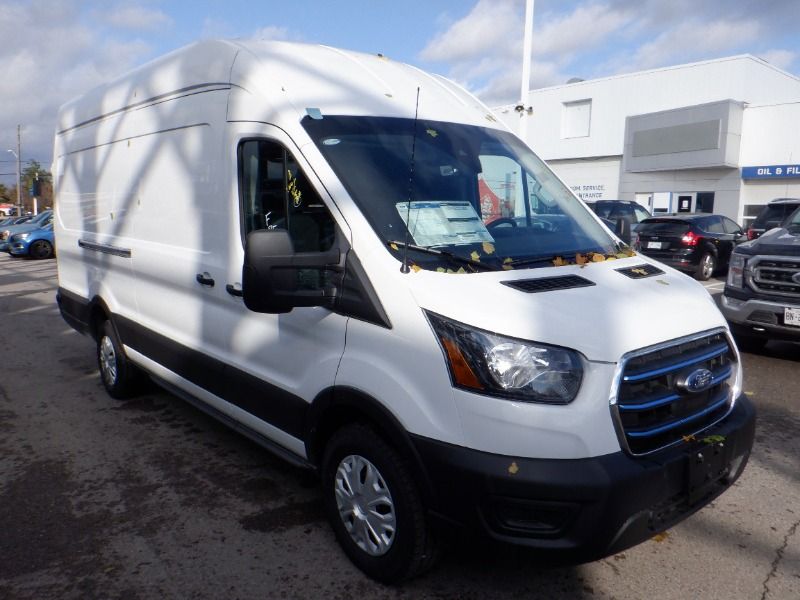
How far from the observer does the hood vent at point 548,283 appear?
2783 mm

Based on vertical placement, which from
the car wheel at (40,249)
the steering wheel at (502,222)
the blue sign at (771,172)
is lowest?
the car wheel at (40,249)

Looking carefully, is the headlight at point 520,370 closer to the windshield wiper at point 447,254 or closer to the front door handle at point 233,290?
the windshield wiper at point 447,254

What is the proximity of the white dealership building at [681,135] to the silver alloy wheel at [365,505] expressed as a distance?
23.1m

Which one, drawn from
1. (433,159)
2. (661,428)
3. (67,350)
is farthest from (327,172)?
(67,350)

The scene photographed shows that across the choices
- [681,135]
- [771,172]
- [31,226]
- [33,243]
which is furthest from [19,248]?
[771,172]

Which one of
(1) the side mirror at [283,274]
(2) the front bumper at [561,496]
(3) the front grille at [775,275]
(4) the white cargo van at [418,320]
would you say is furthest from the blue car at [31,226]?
(2) the front bumper at [561,496]

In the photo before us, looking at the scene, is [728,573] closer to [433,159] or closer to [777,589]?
[777,589]

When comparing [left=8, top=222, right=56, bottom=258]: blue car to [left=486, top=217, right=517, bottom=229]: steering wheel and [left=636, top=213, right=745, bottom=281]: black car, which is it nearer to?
[left=636, top=213, right=745, bottom=281]: black car

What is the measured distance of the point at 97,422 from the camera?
536cm

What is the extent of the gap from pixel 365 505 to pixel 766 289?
5.34 metres

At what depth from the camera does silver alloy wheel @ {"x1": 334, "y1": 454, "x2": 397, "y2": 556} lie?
2895 millimetres

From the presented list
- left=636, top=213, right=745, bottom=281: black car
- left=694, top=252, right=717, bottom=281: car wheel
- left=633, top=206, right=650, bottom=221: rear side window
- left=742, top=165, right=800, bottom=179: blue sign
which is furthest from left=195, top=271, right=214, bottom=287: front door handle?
left=742, top=165, right=800, bottom=179: blue sign

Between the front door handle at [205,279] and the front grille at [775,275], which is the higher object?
the front door handle at [205,279]

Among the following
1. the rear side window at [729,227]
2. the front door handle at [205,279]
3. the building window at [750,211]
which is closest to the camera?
the front door handle at [205,279]
